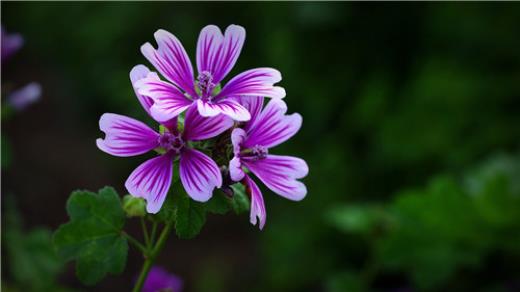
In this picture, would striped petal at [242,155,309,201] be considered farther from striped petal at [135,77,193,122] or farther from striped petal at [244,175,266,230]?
striped petal at [135,77,193,122]

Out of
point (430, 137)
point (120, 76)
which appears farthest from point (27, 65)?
point (430, 137)

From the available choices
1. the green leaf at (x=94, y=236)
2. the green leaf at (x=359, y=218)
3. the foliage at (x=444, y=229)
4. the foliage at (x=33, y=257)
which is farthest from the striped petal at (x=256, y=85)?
the green leaf at (x=359, y=218)

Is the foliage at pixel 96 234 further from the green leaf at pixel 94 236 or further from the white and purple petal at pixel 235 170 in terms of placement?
the white and purple petal at pixel 235 170

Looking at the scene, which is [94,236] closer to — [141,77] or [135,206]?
[135,206]

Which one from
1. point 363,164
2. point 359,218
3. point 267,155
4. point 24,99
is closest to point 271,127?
point 267,155

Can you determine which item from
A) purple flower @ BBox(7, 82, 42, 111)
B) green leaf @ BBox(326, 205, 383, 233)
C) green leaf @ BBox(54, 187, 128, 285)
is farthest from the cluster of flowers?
green leaf @ BBox(326, 205, 383, 233)
